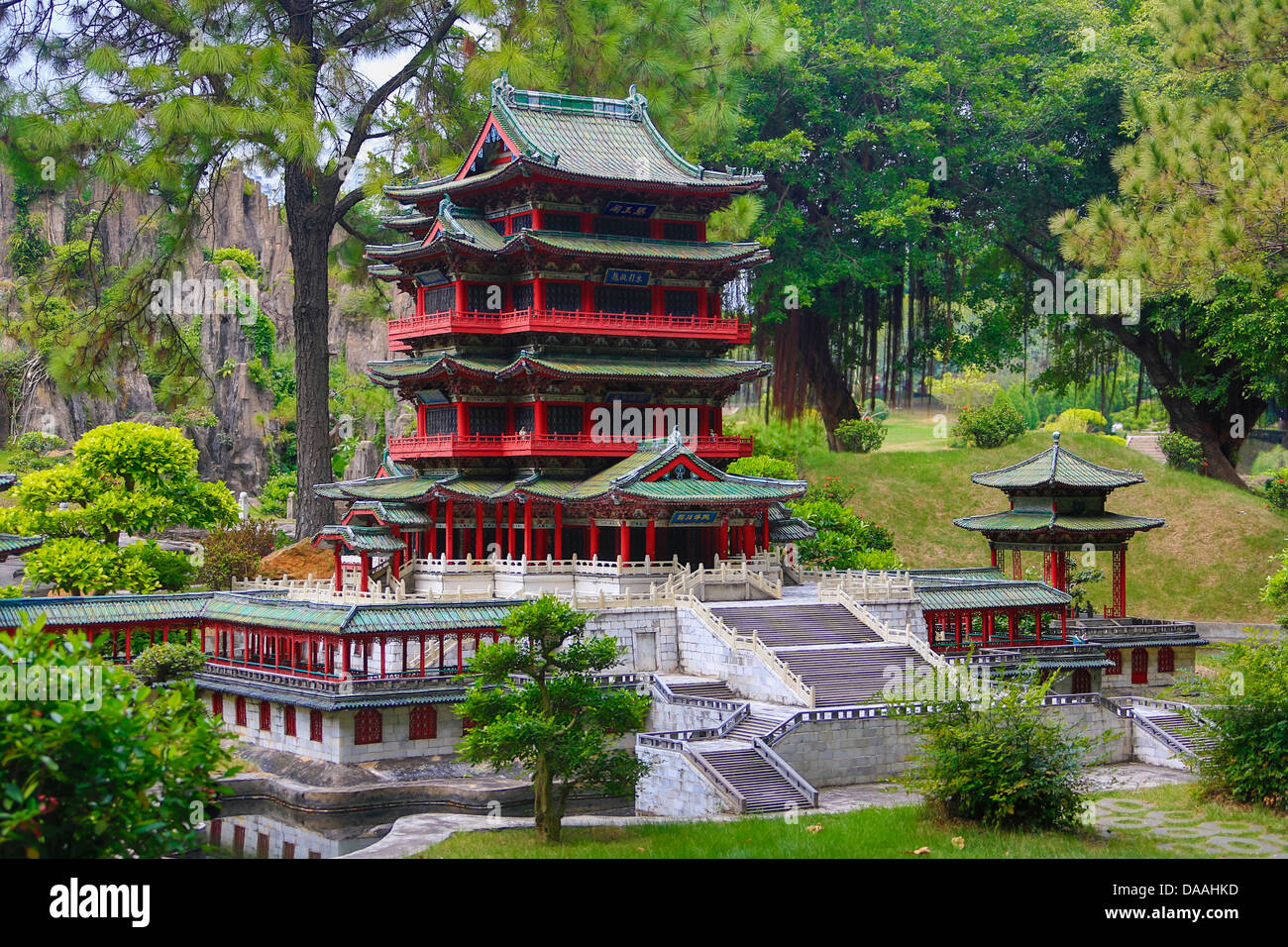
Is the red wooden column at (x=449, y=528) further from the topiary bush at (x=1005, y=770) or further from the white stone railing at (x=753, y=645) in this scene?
the topiary bush at (x=1005, y=770)

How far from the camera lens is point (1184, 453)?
2739 inches

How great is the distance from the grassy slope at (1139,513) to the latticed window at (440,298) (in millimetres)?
27507

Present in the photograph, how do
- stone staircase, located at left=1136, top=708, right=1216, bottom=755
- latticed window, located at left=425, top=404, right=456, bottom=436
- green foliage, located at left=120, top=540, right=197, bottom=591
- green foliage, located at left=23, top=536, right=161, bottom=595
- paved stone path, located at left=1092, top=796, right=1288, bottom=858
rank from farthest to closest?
green foliage, located at left=120, top=540, right=197, bottom=591 → latticed window, located at left=425, top=404, right=456, bottom=436 → green foliage, located at left=23, top=536, right=161, bottom=595 → stone staircase, located at left=1136, top=708, right=1216, bottom=755 → paved stone path, located at left=1092, top=796, right=1288, bottom=858

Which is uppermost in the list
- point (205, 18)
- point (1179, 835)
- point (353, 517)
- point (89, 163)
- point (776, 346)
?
point (205, 18)

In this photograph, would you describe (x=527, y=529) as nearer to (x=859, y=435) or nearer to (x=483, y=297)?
(x=483, y=297)

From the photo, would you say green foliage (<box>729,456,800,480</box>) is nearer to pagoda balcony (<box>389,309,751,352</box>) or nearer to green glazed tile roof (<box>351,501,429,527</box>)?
pagoda balcony (<box>389,309,751,352</box>)

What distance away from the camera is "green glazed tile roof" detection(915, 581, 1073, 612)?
44.6 meters

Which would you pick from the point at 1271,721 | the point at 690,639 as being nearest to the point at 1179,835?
the point at 1271,721

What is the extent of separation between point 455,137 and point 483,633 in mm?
24015

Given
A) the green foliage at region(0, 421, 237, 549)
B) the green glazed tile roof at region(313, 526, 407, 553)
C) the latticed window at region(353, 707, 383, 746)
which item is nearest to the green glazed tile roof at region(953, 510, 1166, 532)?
the green glazed tile roof at region(313, 526, 407, 553)

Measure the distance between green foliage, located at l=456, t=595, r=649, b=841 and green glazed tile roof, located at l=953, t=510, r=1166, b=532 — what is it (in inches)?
874

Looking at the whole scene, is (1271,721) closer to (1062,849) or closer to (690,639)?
(1062,849)

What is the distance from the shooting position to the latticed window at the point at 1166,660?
49.0 m

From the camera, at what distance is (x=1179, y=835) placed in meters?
27.7
